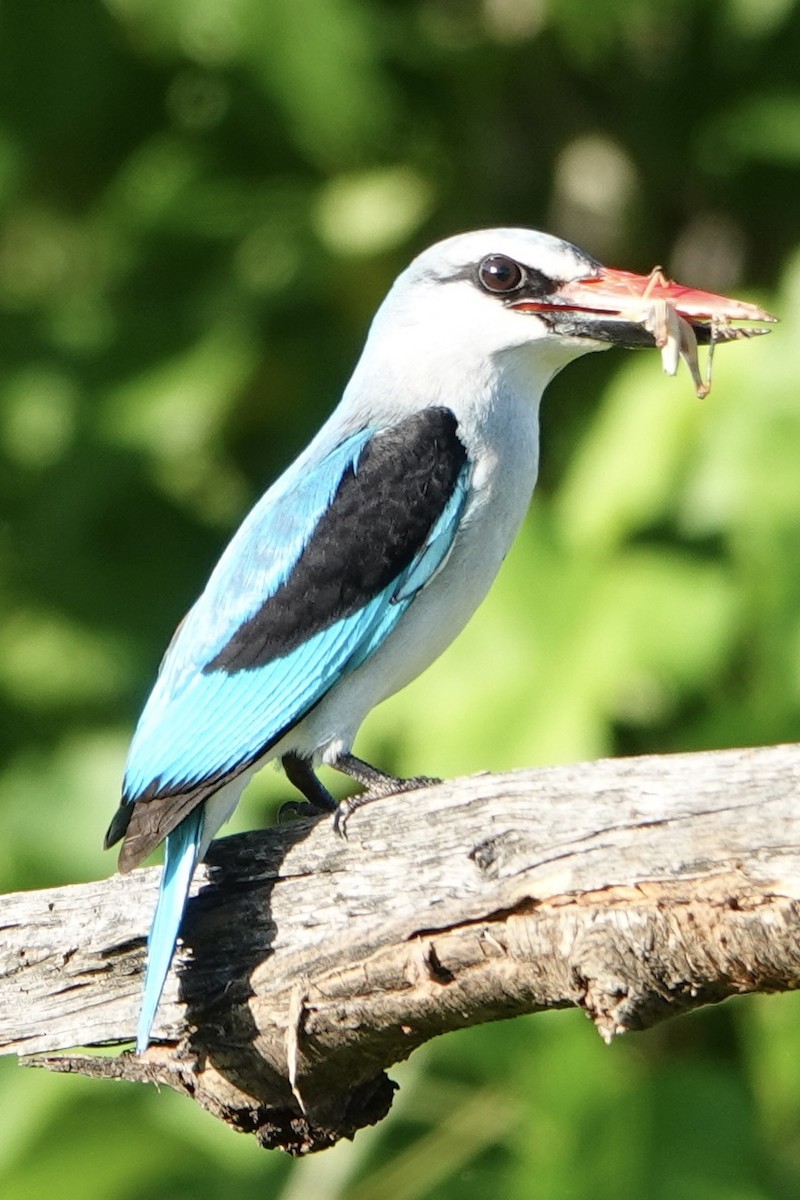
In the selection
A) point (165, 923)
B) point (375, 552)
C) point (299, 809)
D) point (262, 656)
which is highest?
point (375, 552)

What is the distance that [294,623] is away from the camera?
373 centimetres

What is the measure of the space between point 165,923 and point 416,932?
428 mm

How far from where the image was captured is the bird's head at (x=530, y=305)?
3850 millimetres

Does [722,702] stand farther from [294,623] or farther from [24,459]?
[24,459]

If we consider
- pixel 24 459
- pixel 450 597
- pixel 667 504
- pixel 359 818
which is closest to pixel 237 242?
pixel 24 459

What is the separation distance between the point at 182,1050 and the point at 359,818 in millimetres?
488

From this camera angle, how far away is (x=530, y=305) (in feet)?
Answer: 13.0

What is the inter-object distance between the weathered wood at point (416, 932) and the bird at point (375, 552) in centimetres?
22

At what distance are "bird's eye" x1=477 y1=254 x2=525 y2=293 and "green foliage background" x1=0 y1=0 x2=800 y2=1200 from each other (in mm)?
710

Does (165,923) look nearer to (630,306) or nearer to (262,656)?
(262,656)

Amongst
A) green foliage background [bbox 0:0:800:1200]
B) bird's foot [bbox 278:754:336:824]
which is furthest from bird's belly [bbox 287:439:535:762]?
green foliage background [bbox 0:0:800:1200]

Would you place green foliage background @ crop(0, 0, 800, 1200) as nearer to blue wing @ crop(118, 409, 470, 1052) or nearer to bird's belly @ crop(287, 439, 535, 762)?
bird's belly @ crop(287, 439, 535, 762)

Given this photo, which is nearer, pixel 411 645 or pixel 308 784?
pixel 411 645

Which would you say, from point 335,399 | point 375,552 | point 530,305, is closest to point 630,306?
point 530,305
